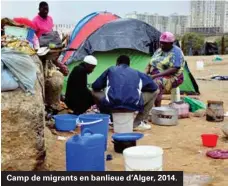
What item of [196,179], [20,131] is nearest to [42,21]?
[20,131]

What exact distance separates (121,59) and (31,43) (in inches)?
49.2

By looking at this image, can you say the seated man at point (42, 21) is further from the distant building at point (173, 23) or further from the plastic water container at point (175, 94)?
the distant building at point (173, 23)

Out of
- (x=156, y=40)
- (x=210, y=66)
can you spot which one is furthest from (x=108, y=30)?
(x=210, y=66)

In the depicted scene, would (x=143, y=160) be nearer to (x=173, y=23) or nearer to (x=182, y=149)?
(x=182, y=149)

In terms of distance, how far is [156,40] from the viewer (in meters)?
9.27

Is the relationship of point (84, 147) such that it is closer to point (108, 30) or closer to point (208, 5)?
point (108, 30)

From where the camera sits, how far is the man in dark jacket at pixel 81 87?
20.4 ft

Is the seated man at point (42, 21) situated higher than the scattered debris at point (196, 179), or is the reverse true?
the seated man at point (42, 21)

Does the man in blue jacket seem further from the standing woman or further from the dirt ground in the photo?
the standing woman

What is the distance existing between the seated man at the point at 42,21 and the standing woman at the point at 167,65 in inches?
71.7

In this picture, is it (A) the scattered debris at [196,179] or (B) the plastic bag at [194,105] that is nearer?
(A) the scattered debris at [196,179]

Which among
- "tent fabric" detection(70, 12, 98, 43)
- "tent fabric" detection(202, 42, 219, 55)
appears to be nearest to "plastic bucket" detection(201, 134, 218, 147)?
"tent fabric" detection(70, 12, 98, 43)
